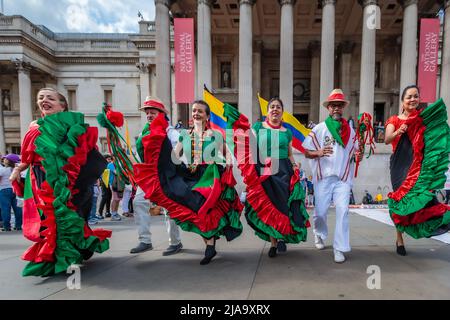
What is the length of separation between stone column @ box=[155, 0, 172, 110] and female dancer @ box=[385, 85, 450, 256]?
47.0 ft

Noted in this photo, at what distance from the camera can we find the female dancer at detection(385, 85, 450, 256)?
3330 mm

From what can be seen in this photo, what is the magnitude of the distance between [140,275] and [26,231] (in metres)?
1.32

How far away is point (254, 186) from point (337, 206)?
1.17 metres

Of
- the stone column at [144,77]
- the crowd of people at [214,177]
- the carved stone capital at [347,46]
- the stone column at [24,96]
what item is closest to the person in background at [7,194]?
the crowd of people at [214,177]

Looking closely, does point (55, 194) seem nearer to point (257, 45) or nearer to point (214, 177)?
point (214, 177)

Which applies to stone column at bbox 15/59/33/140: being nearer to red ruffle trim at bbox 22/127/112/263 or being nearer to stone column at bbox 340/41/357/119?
red ruffle trim at bbox 22/127/112/263

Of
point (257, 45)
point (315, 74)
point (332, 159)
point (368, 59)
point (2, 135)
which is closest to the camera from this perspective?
point (332, 159)

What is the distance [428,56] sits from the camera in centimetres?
1422

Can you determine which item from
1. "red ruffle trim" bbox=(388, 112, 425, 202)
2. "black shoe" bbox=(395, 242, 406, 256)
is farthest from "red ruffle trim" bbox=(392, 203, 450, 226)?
"black shoe" bbox=(395, 242, 406, 256)

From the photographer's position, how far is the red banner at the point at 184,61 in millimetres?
14367

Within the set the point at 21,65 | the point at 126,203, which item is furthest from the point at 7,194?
the point at 21,65
